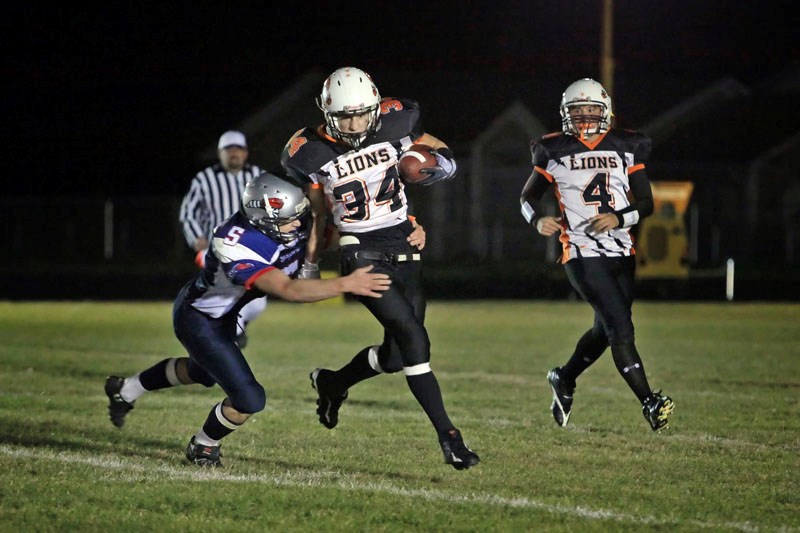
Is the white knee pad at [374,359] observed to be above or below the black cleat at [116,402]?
above

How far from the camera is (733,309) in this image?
15.7 m

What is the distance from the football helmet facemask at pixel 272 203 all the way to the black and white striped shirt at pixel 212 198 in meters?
4.07

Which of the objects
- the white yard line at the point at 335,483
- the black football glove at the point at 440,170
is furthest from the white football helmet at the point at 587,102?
the white yard line at the point at 335,483

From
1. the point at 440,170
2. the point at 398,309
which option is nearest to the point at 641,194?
the point at 440,170

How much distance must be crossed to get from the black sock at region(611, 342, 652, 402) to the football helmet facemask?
1.84 meters

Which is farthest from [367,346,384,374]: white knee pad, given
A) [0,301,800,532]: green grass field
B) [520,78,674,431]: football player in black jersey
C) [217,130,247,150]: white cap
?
[217,130,247,150]: white cap

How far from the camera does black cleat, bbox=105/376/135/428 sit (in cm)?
622

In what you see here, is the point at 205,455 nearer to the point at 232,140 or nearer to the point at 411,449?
the point at 411,449

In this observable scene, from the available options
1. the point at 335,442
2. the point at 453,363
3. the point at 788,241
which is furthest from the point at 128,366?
the point at 788,241

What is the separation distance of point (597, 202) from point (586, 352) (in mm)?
810

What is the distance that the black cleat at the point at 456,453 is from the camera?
5.18m

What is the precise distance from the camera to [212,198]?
940 centimetres

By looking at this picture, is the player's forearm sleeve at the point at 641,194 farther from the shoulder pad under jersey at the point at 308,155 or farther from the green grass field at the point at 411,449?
the shoulder pad under jersey at the point at 308,155

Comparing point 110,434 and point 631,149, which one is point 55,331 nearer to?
point 110,434
